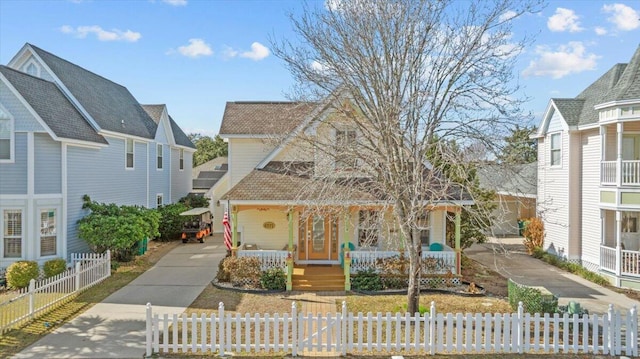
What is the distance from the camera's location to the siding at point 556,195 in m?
19.0

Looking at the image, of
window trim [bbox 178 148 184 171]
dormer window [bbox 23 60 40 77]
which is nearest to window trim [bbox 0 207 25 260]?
dormer window [bbox 23 60 40 77]

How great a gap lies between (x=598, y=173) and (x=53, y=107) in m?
24.4

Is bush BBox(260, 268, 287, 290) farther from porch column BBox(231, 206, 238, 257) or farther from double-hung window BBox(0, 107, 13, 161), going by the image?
double-hung window BBox(0, 107, 13, 161)

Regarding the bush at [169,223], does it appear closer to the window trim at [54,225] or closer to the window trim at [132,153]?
the window trim at [132,153]

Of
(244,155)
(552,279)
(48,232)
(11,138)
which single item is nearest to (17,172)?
(11,138)

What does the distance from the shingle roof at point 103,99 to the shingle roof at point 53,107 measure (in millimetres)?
867

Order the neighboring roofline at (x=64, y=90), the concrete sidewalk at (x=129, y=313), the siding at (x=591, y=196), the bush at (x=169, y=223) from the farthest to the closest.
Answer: the bush at (x=169, y=223) < the neighboring roofline at (x=64, y=90) < the siding at (x=591, y=196) < the concrete sidewalk at (x=129, y=313)

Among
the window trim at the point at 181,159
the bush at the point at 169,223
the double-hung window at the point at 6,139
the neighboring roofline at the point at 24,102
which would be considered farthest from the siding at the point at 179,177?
the neighboring roofline at the point at 24,102

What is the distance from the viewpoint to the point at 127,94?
2784cm

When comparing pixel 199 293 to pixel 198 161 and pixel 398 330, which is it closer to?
pixel 398 330

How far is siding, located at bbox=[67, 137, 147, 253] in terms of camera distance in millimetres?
17000

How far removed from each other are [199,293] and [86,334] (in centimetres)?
416

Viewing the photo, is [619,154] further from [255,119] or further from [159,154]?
[159,154]

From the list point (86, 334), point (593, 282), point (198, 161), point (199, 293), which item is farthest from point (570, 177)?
→ point (198, 161)
